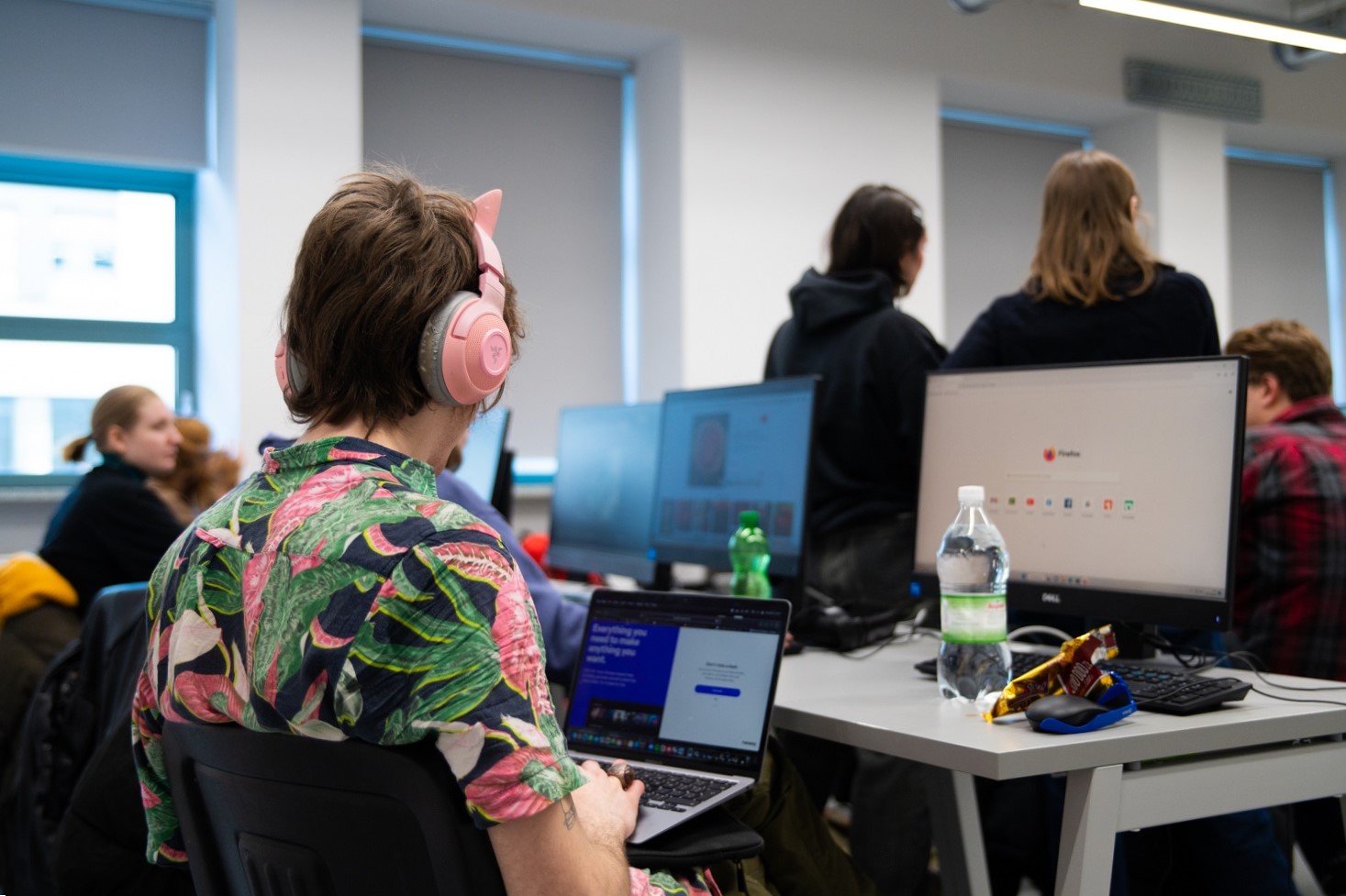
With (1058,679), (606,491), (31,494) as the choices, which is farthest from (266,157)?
(1058,679)

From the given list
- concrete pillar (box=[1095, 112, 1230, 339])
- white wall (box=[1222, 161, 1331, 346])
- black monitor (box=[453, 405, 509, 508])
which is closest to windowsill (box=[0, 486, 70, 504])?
black monitor (box=[453, 405, 509, 508])

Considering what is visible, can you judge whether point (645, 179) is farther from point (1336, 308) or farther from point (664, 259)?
point (1336, 308)

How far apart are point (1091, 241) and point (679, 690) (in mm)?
1276

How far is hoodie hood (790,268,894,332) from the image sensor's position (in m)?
2.39

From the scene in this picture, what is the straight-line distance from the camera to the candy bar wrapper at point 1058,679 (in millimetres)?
1324

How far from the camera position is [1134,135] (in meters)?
6.25

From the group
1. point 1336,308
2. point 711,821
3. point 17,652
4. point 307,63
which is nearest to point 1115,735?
point 711,821

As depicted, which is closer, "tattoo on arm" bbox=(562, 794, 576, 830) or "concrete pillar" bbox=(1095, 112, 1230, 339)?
"tattoo on arm" bbox=(562, 794, 576, 830)

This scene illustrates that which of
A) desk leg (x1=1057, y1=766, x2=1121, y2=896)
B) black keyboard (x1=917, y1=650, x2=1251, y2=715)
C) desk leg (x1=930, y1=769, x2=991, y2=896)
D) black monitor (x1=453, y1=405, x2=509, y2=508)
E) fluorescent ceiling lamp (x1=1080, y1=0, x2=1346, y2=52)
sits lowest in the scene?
desk leg (x1=930, y1=769, x2=991, y2=896)

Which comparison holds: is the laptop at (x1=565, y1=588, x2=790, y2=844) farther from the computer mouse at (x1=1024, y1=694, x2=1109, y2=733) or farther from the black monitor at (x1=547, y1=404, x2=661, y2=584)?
the black monitor at (x1=547, y1=404, x2=661, y2=584)

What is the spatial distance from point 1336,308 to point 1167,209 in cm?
184

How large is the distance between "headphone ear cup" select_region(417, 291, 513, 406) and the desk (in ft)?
1.97

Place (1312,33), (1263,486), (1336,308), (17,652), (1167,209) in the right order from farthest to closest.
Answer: (1336,308) → (1167,209) → (1312,33) → (17,652) → (1263,486)

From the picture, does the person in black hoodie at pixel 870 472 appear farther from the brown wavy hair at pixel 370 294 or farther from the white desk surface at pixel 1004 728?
the brown wavy hair at pixel 370 294
